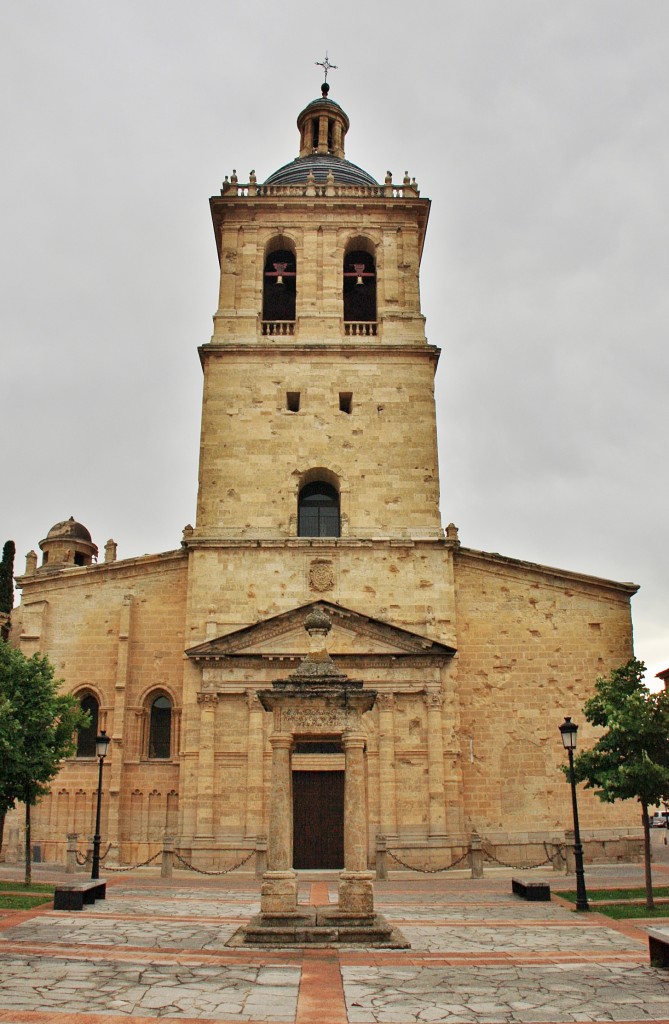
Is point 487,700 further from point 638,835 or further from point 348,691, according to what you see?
point 348,691

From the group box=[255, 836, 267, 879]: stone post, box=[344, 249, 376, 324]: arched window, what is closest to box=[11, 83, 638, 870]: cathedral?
box=[344, 249, 376, 324]: arched window

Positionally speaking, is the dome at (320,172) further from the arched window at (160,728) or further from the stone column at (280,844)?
the stone column at (280,844)

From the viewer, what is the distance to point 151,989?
28.4 ft

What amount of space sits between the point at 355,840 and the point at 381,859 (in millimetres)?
9182

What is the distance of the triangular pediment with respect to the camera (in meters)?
23.5

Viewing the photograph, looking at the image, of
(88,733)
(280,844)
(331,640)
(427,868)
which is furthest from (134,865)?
(280,844)

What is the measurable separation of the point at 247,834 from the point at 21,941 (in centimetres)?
1128

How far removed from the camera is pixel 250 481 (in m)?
26.4

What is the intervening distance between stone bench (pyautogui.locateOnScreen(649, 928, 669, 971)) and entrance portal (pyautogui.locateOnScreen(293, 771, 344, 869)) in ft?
42.1

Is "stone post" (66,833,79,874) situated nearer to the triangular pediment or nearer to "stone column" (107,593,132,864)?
"stone column" (107,593,132,864)

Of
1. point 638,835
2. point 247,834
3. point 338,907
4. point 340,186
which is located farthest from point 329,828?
point 340,186

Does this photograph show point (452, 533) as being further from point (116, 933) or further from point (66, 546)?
point (66, 546)

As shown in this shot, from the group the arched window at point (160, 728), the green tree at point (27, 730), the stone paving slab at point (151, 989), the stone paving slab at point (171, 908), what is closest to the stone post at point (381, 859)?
the stone paving slab at point (171, 908)

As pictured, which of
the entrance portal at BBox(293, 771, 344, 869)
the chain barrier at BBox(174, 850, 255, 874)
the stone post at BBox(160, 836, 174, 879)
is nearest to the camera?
the stone post at BBox(160, 836, 174, 879)
